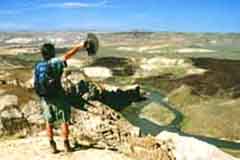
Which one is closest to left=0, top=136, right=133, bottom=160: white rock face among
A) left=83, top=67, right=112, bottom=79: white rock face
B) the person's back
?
the person's back

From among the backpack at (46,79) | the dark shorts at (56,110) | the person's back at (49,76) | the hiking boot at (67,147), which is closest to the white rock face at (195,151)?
the hiking boot at (67,147)

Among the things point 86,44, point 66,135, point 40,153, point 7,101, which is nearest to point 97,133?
point 40,153

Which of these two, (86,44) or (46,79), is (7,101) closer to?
(46,79)

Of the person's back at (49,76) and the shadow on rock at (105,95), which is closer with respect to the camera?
the person's back at (49,76)

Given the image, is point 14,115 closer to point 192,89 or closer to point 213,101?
point 213,101

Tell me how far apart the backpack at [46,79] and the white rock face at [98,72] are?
126554 mm

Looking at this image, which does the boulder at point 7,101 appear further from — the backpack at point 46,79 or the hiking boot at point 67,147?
the backpack at point 46,79

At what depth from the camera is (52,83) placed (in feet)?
56.3

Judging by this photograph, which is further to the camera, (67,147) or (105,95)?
(105,95)

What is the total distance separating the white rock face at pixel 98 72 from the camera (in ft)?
479

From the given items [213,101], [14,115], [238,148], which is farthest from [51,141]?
[213,101]

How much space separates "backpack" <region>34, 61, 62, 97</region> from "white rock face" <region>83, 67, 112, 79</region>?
127 metres

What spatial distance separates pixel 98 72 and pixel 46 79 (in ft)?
437

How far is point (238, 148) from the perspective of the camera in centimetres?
6253
